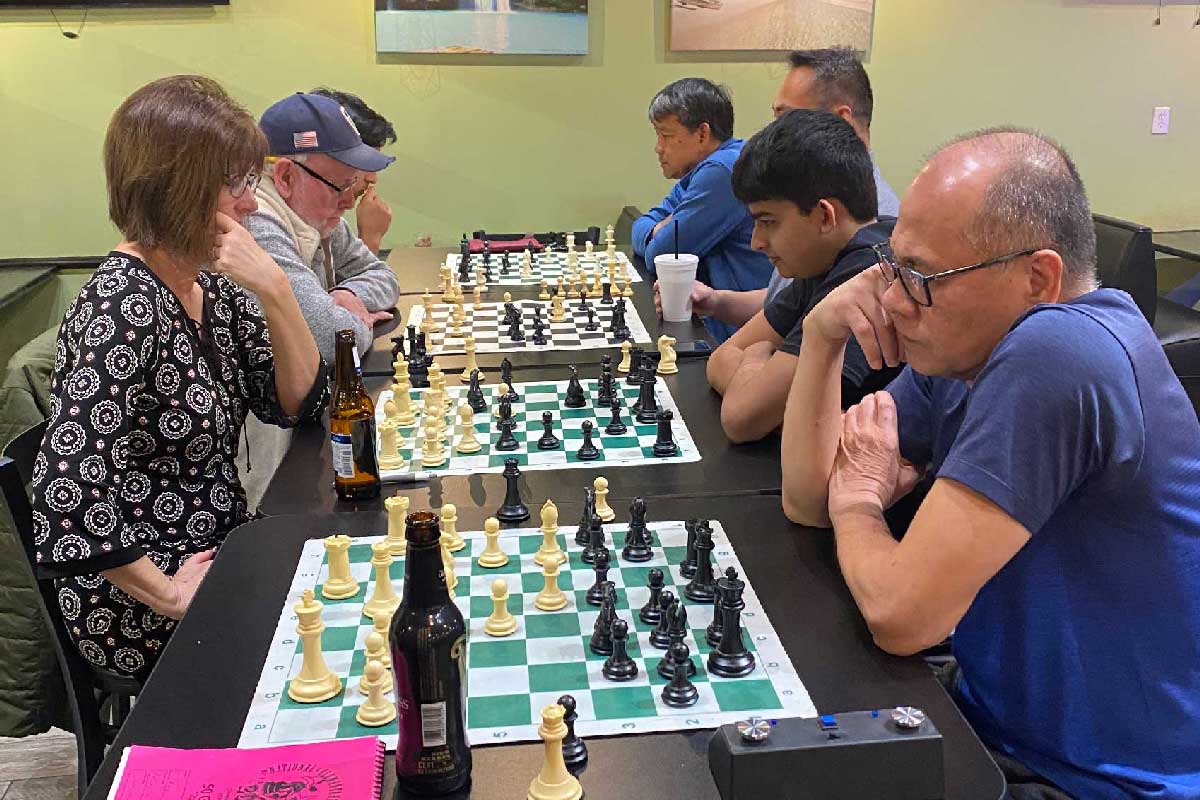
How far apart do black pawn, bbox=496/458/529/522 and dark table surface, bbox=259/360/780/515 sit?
0.05 meters

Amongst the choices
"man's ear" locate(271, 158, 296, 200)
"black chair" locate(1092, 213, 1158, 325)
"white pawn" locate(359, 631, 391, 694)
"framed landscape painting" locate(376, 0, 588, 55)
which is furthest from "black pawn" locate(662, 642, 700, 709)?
"framed landscape painting" locate(376, 0, 588, 55)

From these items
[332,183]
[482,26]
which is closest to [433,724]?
[332,183]

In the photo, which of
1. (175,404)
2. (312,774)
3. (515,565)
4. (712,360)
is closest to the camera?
(312,774)

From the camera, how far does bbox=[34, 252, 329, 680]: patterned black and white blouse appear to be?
5.52ft

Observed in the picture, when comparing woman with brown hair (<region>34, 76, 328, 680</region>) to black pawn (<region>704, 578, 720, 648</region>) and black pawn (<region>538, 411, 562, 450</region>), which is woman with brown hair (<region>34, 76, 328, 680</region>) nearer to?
black pawn (<region>538, 411, 562, 450</region>)

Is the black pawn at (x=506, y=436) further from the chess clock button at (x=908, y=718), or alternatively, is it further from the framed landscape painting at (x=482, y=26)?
the framed landscape painting at (x=482, y=26)

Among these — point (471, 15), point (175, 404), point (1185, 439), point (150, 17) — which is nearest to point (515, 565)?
point (175, 404)

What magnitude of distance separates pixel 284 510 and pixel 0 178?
4134mm

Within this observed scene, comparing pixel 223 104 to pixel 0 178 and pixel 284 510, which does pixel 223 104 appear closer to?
pixel 284 510

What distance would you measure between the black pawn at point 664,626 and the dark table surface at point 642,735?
15cm

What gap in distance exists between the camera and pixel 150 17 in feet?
15.7

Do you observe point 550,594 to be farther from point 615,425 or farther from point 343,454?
point 615,425

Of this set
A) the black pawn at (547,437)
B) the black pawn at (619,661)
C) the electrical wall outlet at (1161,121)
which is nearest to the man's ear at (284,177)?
the black pawn at (547,437)

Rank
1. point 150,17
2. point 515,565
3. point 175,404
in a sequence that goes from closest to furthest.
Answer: point 515,565
point 175,404
point 150,17
